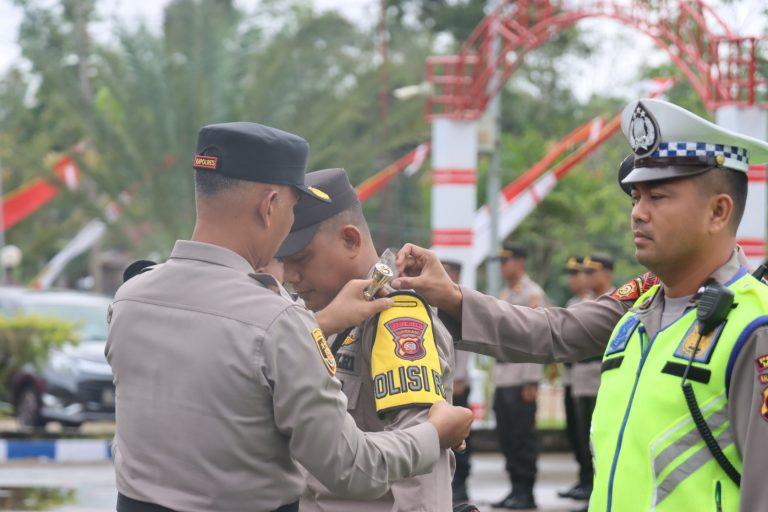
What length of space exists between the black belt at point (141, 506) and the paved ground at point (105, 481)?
22.5ft

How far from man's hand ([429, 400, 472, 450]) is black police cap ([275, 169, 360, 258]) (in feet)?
2.03

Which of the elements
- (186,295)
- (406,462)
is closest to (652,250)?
(406,462)

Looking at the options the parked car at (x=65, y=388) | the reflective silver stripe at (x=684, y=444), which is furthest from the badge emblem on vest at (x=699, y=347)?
the parked car at (x=65, y=388)

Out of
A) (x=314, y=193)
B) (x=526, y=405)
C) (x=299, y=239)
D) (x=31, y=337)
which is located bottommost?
(x=31, y=337)

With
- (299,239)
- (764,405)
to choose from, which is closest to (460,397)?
(299,239)

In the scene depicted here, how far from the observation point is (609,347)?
10.1 ft

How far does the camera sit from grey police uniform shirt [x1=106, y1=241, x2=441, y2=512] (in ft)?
9.07

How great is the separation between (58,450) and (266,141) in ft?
36.3

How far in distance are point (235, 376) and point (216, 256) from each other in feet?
1.02

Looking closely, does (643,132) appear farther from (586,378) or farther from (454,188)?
(454,188)

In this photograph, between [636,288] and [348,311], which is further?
[636,288]

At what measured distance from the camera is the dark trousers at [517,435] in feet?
33.4

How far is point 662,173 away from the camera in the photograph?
114 inches

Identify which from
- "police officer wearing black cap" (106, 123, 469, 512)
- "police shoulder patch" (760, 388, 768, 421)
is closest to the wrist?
"police officer wearing black cap" (106, 123, 469, 512)
